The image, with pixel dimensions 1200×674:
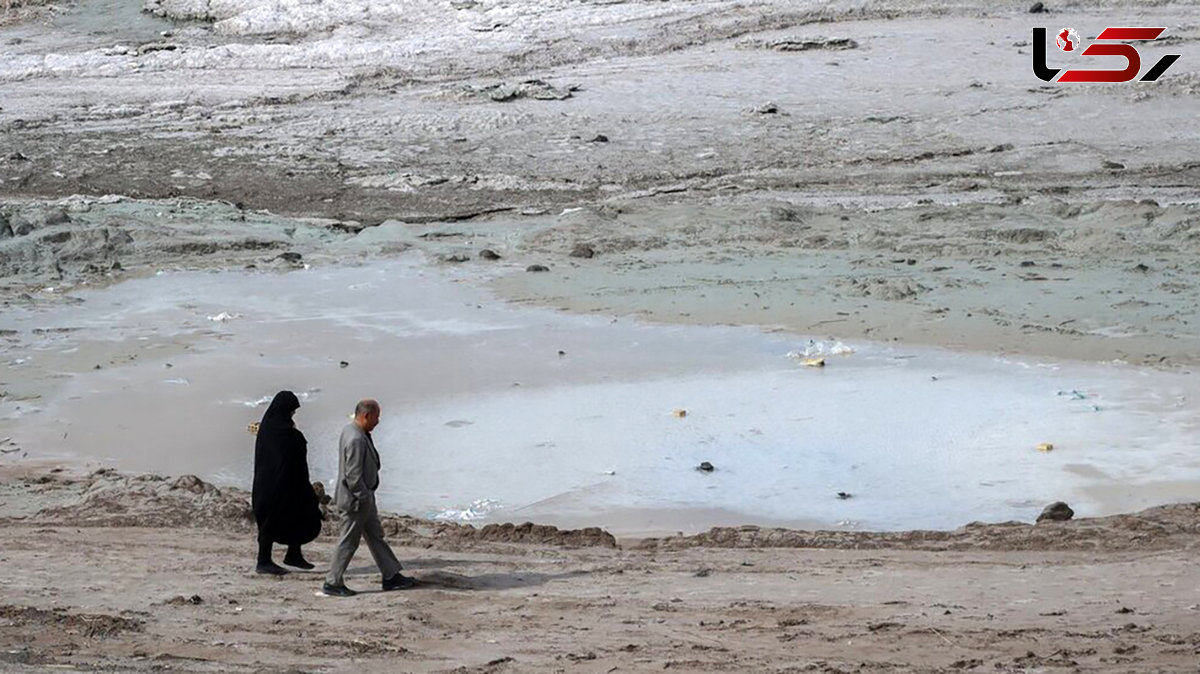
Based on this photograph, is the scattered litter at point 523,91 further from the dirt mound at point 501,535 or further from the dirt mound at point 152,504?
the dirt mound at point 501,535

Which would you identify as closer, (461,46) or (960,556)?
(960,556)

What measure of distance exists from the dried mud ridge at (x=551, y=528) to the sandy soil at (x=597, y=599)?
2 centimetres

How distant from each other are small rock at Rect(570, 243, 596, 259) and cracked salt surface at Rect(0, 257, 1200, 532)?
1940mm

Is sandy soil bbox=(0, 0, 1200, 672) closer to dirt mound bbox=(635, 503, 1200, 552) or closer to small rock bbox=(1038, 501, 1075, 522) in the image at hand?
dirt mound bbox=(635, 503, 1200, 552)

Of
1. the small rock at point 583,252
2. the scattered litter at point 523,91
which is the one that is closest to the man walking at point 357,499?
the small rock at point 583,252

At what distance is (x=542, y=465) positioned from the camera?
473 inches

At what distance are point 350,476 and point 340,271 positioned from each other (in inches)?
385

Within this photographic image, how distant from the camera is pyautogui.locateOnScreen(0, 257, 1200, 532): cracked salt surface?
1126cm

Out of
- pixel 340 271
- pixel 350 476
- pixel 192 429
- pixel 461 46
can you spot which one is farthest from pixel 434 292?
pixel 461 46

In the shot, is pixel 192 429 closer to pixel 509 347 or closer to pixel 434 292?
pixel 509 347

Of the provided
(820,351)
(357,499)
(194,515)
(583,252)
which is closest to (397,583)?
(357,499)

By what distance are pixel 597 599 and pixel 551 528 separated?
5.83ft

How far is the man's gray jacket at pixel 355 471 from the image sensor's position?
885cm

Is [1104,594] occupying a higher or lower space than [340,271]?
lower
